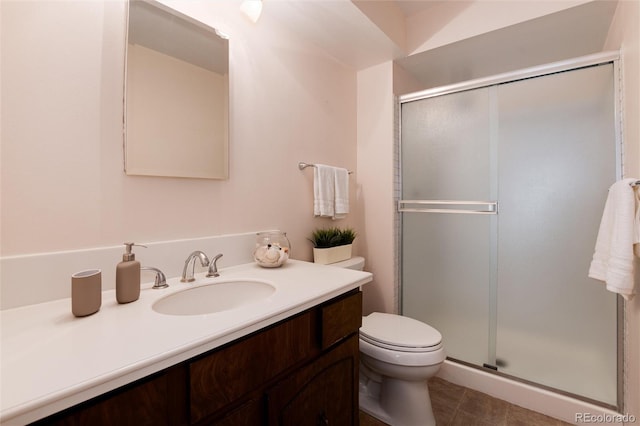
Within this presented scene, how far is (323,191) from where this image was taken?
175 cm

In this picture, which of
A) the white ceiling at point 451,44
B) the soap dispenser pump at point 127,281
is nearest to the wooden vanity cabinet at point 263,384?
the soap dispenser pump at point 127,281

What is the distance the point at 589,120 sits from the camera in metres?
1.53

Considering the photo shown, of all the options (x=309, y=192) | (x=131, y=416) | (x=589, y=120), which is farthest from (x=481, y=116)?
(x=131, y=416)

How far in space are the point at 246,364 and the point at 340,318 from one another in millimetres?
399

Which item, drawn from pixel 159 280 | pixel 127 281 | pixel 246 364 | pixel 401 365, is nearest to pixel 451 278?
pixel 401 365

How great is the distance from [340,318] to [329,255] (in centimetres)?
67

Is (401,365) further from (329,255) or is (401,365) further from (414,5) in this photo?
(414,5)

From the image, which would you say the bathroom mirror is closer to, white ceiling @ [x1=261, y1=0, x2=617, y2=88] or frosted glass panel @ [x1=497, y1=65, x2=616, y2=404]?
white ceiling @ [x1=261, y1=0, x2=617, y2=88]

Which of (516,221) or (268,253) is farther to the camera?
(516,221)

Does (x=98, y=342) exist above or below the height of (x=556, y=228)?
below

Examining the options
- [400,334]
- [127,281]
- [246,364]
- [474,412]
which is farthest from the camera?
[474,412]

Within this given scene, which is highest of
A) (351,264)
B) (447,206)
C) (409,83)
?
(409,83)

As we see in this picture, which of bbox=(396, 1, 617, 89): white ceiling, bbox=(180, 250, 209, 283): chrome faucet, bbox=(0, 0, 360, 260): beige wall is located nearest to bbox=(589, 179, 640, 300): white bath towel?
bbox=(396, 1, 617, 89): white ceiling

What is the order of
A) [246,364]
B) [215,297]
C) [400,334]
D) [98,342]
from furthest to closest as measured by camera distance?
1. [400,334]
2. [215,297]
3. [246,364]
4. [98,342]
